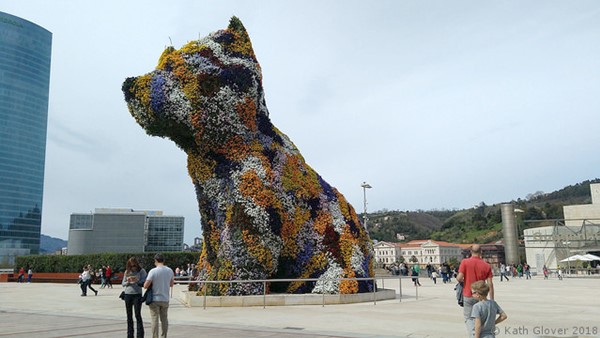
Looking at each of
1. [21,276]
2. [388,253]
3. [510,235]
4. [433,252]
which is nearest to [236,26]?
[21,276]

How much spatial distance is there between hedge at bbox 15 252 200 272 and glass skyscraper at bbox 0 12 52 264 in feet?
280

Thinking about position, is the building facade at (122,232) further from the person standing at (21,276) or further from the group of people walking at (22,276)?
the group of people walking at (22,276)

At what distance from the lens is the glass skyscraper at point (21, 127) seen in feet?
362

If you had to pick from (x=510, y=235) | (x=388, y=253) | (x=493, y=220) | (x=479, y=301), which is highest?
Result: (x=493, y=220)

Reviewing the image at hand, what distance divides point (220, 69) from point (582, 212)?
6903 centimetres

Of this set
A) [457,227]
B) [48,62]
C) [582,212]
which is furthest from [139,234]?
[457,227]

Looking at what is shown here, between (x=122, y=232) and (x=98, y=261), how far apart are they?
215 feet

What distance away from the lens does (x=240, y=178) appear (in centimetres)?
1359

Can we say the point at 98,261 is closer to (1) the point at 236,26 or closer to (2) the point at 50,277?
(2) the point at 50,277

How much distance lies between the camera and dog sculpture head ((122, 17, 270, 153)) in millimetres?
13531

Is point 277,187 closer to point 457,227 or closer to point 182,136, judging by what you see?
point 182,136

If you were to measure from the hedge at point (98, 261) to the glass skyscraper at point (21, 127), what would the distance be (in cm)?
8520

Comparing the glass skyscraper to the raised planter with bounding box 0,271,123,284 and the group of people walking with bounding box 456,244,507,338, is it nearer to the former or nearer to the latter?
the raised planter with bounding box 0,271,123,284

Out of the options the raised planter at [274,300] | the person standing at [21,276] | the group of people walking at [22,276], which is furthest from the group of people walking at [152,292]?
the person standing at [21,276]
